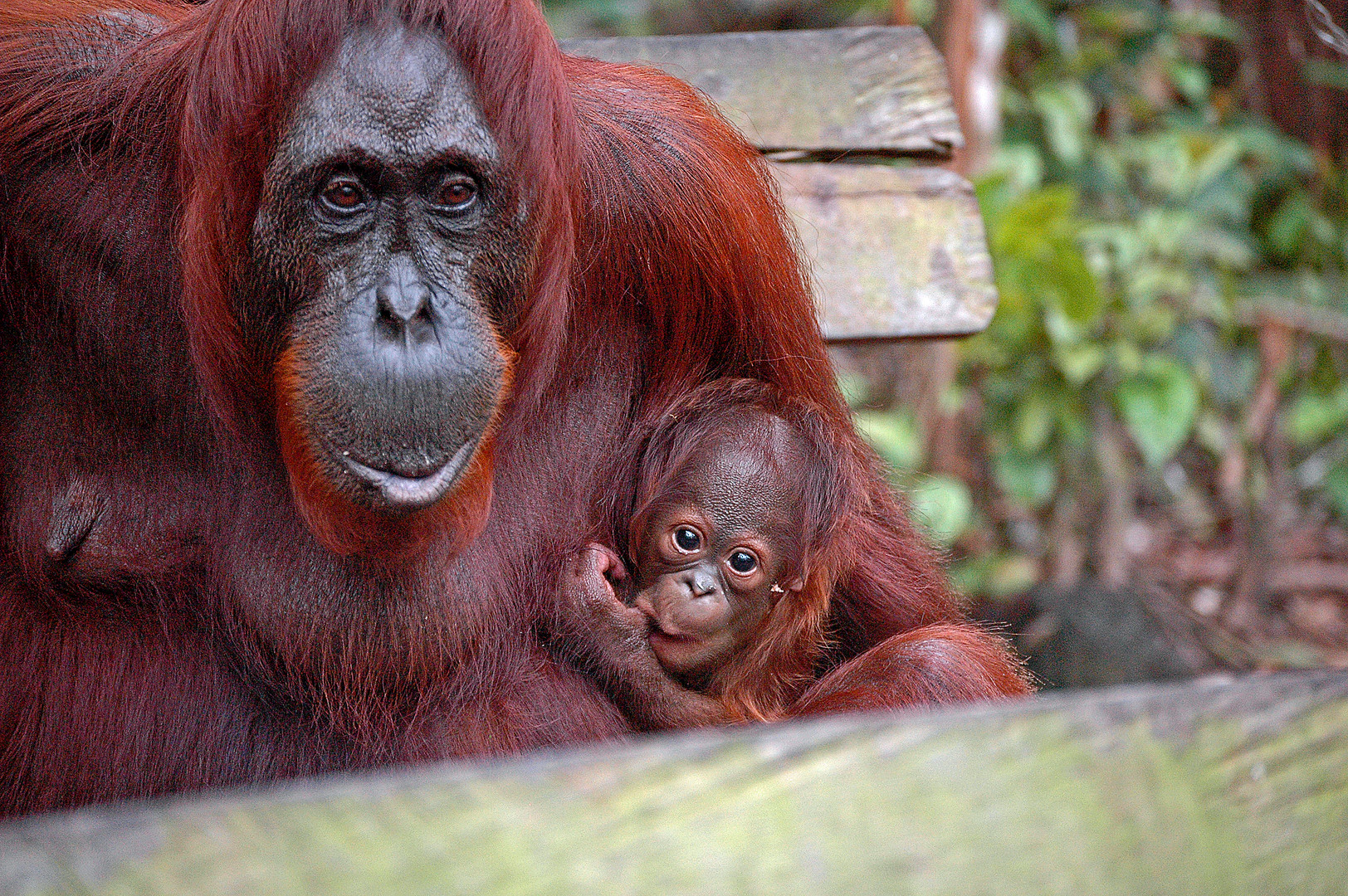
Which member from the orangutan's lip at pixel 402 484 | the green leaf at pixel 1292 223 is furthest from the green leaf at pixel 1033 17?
the orangutan's lip at pixel 402 484

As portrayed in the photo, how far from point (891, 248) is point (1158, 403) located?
195 cm

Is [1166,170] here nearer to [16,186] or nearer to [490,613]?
[490,613]

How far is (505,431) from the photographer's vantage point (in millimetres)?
1826

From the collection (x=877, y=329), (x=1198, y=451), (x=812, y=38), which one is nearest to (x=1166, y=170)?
(x=1198, y=451)

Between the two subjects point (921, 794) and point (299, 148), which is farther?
point (299, 148)

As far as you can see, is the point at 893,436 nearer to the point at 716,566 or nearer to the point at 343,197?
the point at 716,566

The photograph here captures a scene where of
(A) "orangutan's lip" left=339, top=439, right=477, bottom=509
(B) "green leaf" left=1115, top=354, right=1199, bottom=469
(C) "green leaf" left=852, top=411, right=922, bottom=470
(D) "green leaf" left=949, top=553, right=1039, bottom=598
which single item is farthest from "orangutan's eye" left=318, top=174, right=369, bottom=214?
(D) "green leaf" left=949, top=553, right=1039, bottom=598

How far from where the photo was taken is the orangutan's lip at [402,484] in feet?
4.83

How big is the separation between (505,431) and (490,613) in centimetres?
25

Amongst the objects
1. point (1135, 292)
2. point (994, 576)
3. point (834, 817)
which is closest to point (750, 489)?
point (834, 817)

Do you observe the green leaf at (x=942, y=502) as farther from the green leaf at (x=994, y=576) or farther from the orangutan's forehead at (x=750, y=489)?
the orangutan's forehead at (x=750, y=489)

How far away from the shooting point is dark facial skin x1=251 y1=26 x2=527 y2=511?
1.43m

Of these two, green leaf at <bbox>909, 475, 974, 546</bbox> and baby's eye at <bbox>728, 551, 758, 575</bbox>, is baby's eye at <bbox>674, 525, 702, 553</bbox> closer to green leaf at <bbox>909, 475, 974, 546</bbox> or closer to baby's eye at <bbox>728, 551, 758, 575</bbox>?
baby's eye at <bbox>728, 551, 758, 575</bbox>

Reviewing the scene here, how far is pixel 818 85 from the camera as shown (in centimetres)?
273
